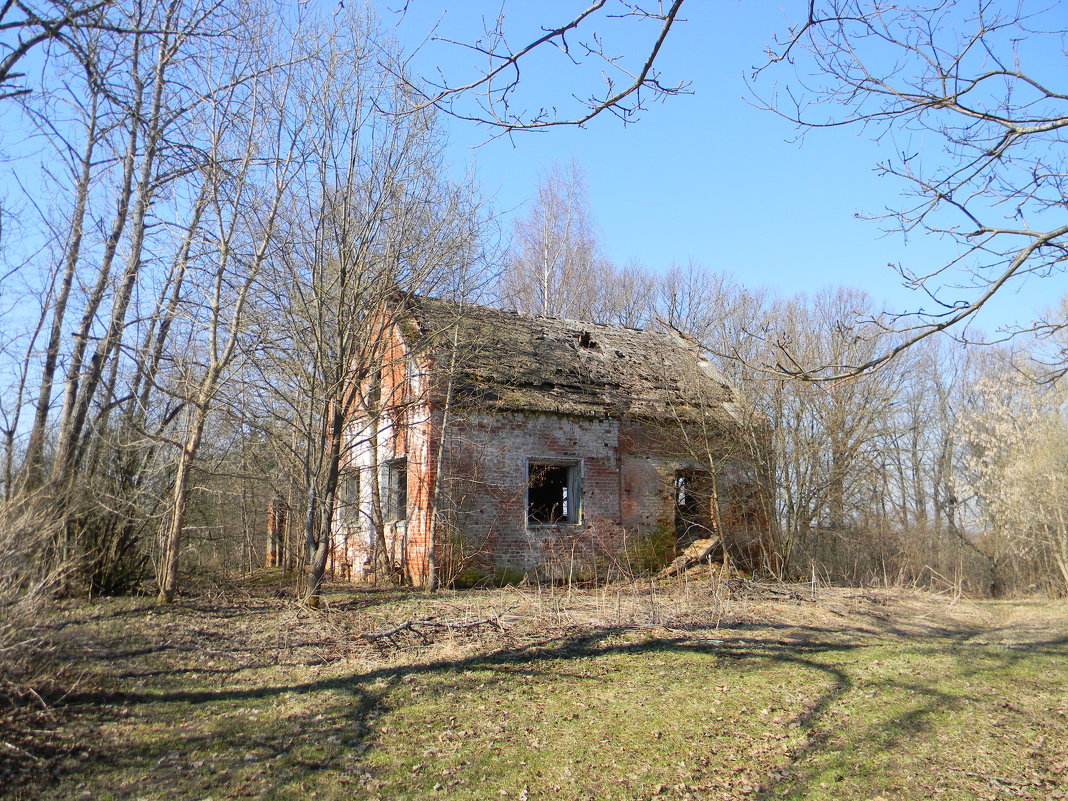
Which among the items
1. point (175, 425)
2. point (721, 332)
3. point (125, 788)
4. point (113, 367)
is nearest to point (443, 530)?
point (175, 425)

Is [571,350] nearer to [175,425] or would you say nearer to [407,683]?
[175,425]

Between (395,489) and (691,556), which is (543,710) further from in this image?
(691,556)

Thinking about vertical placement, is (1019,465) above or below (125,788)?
above

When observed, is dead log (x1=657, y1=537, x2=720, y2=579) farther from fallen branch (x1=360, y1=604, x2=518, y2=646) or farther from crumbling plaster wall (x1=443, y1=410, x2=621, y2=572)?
fallen branch (x1=360, y1=604, x2=518, y2=646)

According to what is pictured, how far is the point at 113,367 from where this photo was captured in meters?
12.1

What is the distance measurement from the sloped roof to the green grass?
16.3 feet

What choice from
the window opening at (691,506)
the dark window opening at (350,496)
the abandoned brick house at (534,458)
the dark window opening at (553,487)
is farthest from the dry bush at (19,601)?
the window opening at (691,506)

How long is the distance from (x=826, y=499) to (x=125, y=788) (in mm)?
15762

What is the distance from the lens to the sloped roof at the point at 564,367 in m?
14.3

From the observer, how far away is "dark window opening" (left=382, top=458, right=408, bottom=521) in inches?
599

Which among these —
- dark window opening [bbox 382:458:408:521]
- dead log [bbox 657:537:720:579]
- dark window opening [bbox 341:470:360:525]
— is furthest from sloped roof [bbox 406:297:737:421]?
dark window opening [bbox 341:470:360:525]

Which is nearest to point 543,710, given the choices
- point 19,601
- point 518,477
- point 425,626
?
point 425,626

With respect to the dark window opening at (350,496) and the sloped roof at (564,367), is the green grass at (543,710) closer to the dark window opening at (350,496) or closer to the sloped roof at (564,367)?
the dark window opening at (350,496)

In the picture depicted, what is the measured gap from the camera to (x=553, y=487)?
57.5 feet
